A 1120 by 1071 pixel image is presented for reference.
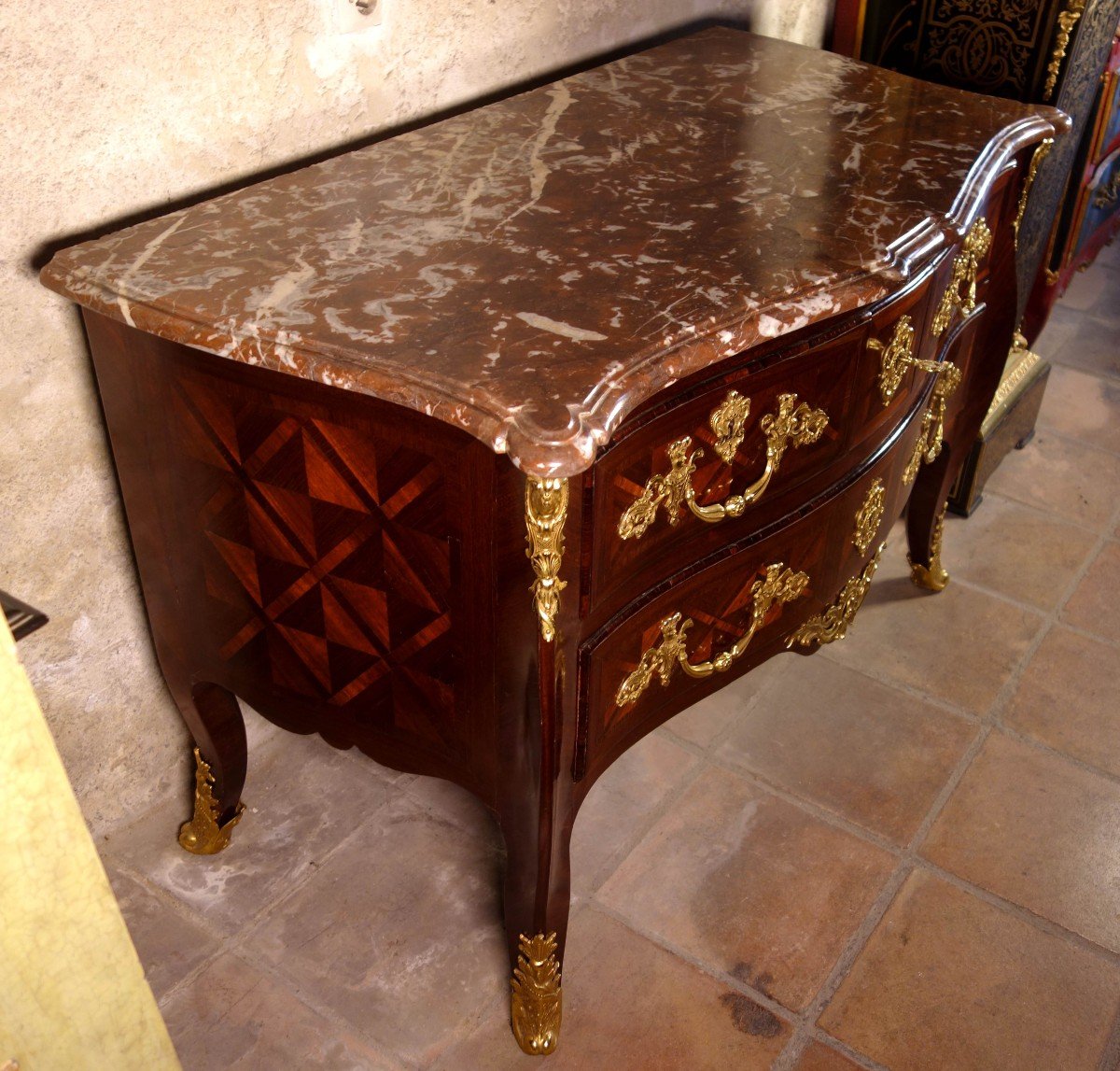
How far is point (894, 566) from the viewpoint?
2.60 metres

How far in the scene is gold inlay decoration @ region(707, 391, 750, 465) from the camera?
133 cm

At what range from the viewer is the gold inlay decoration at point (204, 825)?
1862mm

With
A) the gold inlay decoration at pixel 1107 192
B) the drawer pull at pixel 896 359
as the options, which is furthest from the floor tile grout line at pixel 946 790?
the gold inlay decoration at pixel 1107 192

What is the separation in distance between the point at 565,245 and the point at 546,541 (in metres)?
0.40

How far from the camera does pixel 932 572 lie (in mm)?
2502

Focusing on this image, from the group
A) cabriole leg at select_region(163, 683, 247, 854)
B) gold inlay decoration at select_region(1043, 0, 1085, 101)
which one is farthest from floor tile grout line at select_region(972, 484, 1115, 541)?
cabriole leg at select_region(163, 683, 247, 854)

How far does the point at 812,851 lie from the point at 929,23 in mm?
1612

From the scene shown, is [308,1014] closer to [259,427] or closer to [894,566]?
[259,427]

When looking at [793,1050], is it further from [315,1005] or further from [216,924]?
[216,924]

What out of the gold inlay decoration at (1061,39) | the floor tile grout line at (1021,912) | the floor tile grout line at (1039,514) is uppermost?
the gold inlay decoration at (1061,39)

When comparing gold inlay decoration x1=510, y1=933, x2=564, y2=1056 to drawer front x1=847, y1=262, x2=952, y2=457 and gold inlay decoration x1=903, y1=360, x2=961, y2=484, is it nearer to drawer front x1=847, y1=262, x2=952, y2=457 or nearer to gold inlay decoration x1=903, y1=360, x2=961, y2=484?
drawer front x1=847, y1=262, x2=952, y2=457

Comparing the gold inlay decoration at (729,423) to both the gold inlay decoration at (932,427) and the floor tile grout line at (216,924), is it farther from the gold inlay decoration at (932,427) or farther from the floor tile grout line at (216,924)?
the floor tile grout line at (216,924)

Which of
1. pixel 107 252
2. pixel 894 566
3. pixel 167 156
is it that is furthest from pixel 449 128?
pixel 894 566

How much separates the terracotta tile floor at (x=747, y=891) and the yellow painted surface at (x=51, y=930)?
0.57 metres
